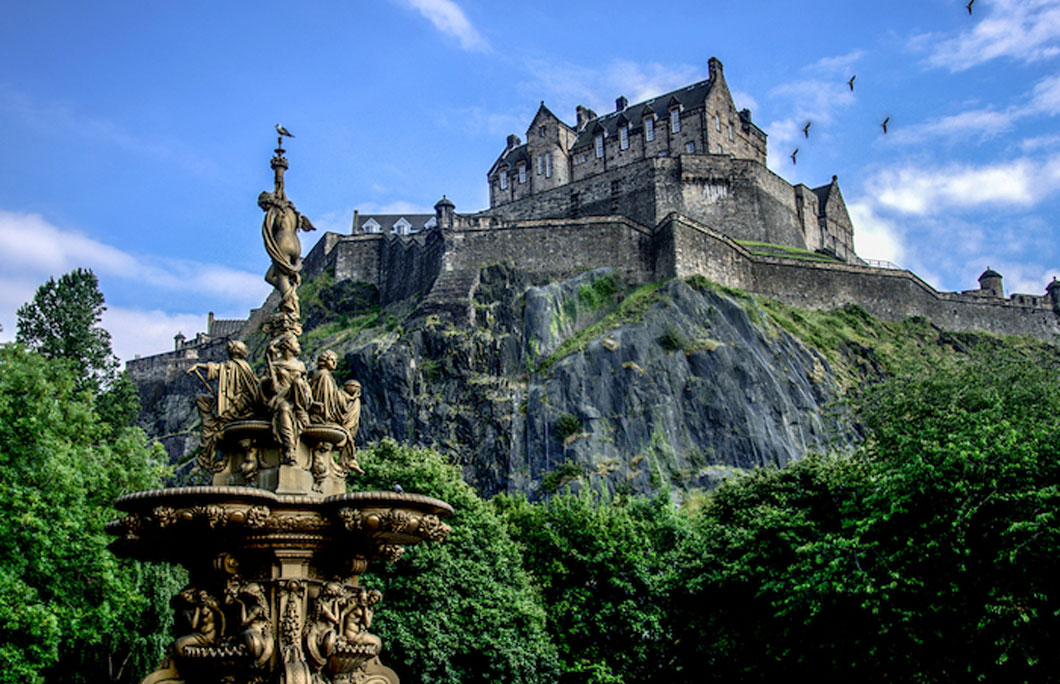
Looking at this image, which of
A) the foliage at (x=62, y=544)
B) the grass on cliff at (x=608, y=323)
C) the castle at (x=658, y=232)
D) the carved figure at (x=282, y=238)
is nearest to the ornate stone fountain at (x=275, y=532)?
the carved figure at (x=282, y=238)

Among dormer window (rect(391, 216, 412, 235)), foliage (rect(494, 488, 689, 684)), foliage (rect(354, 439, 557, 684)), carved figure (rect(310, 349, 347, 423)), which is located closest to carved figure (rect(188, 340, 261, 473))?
carved figure (rect(310, 349, 347, 423))

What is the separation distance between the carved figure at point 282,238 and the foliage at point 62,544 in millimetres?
11306

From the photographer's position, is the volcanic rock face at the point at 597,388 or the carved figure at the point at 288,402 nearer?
the carved figure at the point at 288,402

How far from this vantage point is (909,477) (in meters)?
18.3

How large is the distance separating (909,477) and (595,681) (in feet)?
35.5

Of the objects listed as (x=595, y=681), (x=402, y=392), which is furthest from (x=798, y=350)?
(x=595, y=681)

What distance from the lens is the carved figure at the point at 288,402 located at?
33.9ft

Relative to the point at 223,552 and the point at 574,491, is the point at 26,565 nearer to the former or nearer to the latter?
the point at 223,552

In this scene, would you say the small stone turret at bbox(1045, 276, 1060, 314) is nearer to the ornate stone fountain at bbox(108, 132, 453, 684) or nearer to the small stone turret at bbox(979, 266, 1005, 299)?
the small stone turret at bbox(979, 266, 1005, 299)

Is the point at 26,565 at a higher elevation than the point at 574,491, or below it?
below

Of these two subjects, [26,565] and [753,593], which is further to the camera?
[753,593]

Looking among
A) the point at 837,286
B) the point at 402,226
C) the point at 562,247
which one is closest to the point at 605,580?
the point at 562,247

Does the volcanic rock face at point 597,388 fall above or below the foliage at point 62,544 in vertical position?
above

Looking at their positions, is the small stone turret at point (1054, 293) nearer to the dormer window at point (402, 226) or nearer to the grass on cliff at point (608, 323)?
the grass on cliff at point (608, 323)
